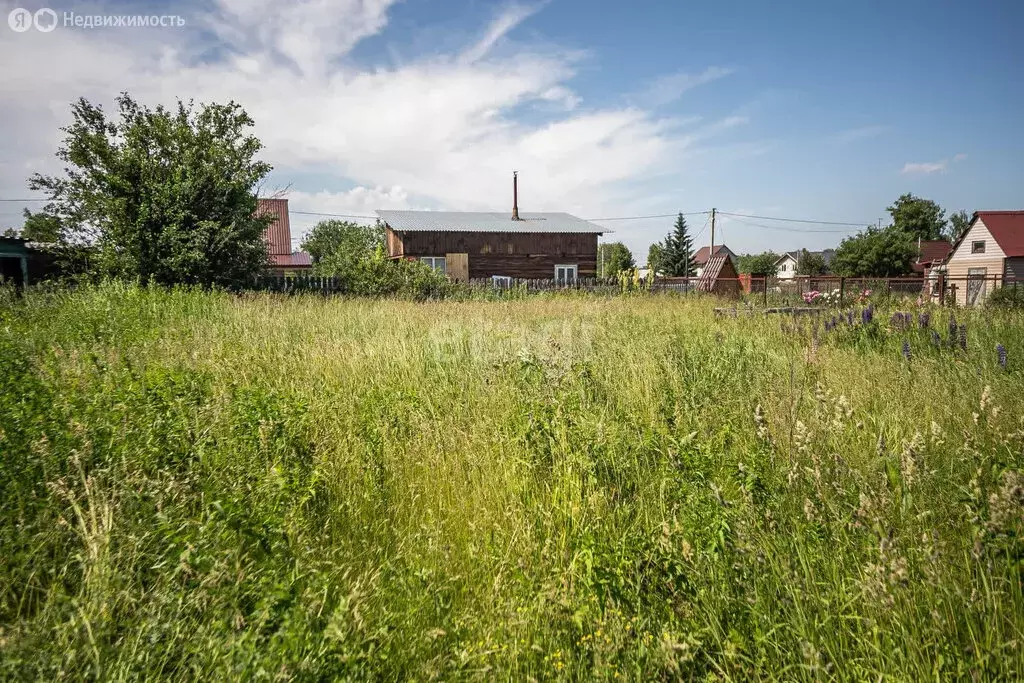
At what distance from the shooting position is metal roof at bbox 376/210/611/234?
29842 mm

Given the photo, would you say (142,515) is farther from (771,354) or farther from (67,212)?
(67,212)

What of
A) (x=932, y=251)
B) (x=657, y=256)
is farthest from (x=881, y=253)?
(x=657, y=256)

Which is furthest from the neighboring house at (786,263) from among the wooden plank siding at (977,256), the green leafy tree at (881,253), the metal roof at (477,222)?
the metal roof at (477,222)

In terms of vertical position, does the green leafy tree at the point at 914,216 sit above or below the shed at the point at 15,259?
above

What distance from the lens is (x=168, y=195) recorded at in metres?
14.4

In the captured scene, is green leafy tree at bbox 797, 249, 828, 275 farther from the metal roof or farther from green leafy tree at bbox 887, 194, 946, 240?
the metal roof

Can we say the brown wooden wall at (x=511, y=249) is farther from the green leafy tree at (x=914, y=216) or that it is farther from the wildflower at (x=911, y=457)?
the green leafy tree at (x=914, y=216)

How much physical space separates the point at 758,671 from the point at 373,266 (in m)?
15.9

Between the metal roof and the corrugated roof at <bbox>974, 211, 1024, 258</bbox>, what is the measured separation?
77.5 ft

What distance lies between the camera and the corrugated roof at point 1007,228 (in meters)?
31.2

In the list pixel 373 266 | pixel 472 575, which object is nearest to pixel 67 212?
pixel 373 266

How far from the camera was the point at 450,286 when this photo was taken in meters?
16.8

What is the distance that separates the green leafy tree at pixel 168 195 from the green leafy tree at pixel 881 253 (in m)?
47.2

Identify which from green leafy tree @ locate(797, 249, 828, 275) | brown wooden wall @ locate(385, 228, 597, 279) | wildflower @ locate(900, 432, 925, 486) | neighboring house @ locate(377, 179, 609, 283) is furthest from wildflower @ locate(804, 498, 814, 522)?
green leafy tree @ locate(797, 249, 828, 275)
